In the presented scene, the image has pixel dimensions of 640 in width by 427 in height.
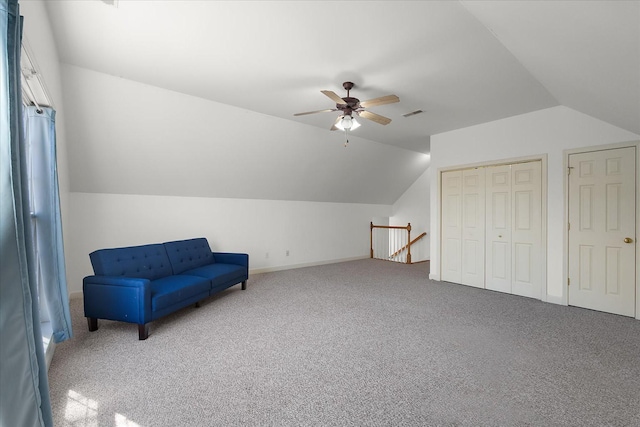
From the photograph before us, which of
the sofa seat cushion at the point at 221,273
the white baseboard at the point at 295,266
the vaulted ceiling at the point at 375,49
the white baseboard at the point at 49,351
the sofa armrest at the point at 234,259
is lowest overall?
the white baseboard at the point at 295,266

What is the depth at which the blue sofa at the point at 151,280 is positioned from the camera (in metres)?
2.90

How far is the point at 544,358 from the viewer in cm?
255

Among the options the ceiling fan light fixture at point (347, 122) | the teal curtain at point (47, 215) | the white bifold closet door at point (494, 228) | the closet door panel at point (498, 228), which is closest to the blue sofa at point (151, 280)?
the teal curtain at point (47, 215)

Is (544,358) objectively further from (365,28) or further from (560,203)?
(365,28)

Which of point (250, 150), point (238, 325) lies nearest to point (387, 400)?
point (238, 325)

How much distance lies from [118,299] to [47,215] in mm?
1032

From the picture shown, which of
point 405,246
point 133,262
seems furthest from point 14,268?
point 405,246

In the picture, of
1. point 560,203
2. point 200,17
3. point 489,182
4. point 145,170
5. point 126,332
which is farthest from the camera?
Answer: point 489,182

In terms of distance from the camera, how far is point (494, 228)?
4.80 meters

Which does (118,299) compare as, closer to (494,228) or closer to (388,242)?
(494,228)

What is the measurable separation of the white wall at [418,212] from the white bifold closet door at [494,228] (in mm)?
3237

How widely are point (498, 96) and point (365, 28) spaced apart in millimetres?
2429

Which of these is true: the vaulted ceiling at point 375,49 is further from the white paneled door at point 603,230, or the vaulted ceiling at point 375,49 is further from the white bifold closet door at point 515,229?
the white bifold closet door at point 515,229

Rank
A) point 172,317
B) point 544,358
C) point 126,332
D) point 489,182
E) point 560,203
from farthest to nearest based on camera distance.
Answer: point 489,182, point 560,203, point 172,317, point 126,332, point 544,358
